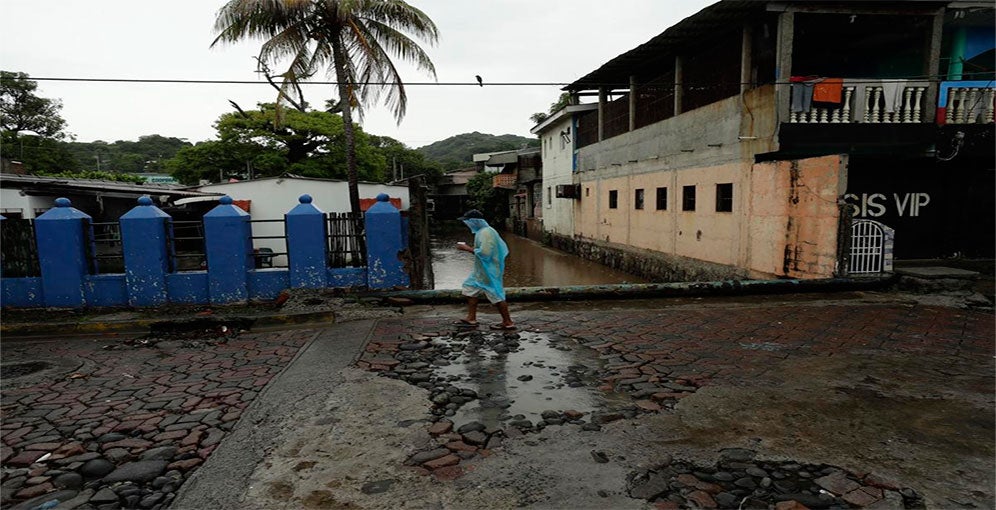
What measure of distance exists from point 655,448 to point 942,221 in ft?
42.5

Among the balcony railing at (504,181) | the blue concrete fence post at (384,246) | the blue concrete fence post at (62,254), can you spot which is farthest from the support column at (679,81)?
the balcony railing at (504,181)

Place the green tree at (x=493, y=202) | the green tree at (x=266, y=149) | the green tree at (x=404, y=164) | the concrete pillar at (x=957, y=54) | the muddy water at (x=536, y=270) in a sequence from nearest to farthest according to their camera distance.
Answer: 1. the concrete pillar at (x=957, y=54)
2. the muddy water at (x=536, y=270)
3. the green tree at (x=266, y=149)
4. the green tree at (x=493, y=202)
5. the green tree at (x=404, y=164)

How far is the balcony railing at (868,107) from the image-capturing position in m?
10.7

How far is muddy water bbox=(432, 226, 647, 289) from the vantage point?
1894cm

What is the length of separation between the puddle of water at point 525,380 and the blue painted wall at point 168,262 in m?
2.81

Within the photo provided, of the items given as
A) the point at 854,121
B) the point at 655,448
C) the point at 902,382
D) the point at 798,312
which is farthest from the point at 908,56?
→ the point at 655,448

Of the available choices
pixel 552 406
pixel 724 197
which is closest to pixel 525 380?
pixel 552 406

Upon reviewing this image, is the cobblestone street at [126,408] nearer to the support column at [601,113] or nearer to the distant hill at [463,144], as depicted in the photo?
the support column at [601,113]

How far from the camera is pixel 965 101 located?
11.0 metres

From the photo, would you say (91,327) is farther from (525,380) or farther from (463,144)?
(463,144)

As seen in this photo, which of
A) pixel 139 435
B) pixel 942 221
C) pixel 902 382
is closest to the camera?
pixel 139 435

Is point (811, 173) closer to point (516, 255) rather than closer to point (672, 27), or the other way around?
point (672, 27)

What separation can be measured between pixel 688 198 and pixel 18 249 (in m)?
14.7

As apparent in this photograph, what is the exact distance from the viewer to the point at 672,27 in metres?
12.9
